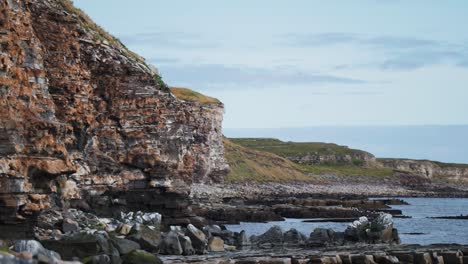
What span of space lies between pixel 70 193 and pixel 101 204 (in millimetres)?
4107

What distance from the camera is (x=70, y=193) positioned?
5300 centimetres

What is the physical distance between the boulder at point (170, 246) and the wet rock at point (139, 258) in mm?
7877

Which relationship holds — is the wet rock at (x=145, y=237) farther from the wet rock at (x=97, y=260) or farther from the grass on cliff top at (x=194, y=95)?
the grass on cliff top at (x=194, y=95)

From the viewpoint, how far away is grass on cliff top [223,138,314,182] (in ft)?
529

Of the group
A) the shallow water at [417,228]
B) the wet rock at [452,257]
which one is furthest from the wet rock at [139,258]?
the shallow water at [417,228]

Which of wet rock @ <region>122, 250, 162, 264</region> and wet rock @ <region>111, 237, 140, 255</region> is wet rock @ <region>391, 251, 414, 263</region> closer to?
wet rock @ <region>122, 250, 162, 264</region>

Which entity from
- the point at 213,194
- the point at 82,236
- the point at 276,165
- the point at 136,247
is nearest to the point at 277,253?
the point at 136,247

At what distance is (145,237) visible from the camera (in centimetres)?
4150

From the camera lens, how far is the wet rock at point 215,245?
48.3m

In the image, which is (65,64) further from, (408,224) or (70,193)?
(408,224)

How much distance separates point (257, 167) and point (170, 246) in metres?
126

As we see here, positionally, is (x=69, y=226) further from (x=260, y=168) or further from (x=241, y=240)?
(x=260, y=168)

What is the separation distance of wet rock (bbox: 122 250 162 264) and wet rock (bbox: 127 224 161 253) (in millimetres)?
5018

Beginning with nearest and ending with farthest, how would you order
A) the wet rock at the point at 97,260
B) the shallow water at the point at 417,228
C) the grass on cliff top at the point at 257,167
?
the wet rock at the point at 97,260
the shallow water at the point at 417,228
the grass on cliff top at the point at 257,167
